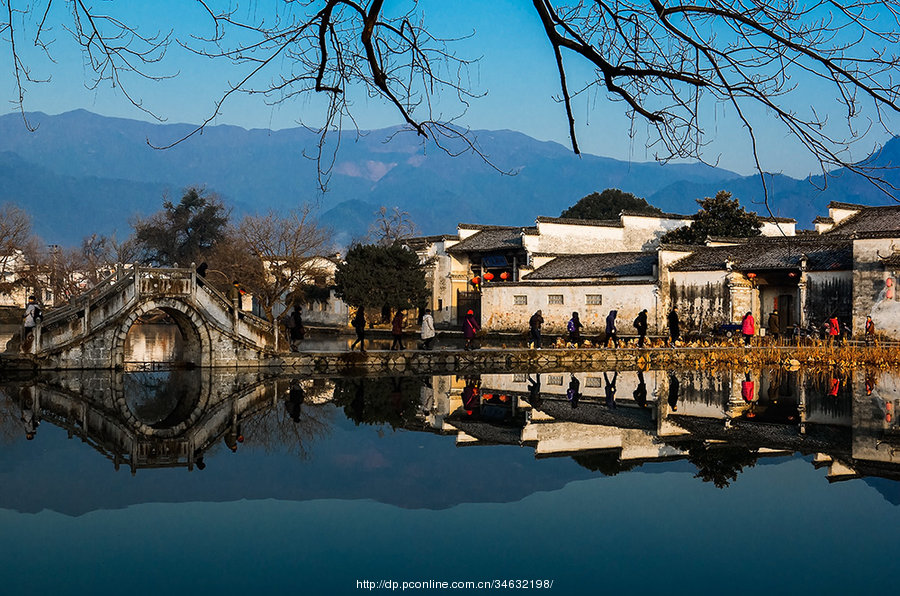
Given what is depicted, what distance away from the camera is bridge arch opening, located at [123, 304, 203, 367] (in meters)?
23.9

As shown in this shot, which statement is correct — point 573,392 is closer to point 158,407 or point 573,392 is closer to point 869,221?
point 158,407

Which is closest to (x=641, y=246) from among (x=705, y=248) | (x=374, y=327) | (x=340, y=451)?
(x=705, y=248)

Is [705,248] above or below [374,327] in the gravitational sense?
above

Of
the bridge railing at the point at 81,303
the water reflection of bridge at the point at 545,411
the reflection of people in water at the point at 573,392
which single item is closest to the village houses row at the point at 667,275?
the reflection of people in water at the point at 573,392

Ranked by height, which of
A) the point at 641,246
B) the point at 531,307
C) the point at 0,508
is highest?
the point at 641,246

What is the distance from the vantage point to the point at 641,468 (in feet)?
36.7

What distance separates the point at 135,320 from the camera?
77.2 feet

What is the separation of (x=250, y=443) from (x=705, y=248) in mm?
29117

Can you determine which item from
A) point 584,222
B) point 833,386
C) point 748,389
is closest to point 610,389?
point 748,389

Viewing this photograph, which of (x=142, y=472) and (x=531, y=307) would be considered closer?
(x=142, y=472)

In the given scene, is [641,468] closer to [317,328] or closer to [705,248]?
[705,248]

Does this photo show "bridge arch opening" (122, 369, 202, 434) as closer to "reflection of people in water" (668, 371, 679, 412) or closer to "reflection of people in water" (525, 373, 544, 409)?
"reflection of people in water" (525, 373, 544, 409)

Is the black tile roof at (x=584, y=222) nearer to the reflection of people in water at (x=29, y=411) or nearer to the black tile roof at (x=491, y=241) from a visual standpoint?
the black tile roof at (x=491, y=241)

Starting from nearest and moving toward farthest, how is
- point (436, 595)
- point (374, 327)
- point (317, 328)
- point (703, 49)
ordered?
point (703, 49)
point (436, 595)
point (374, 327)
point (317, 328)
